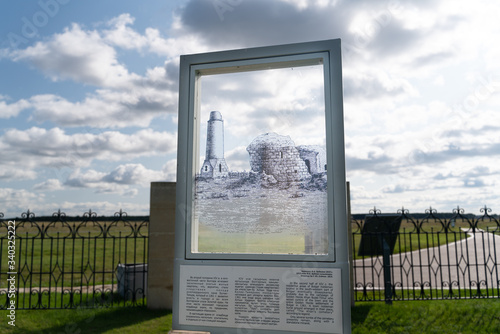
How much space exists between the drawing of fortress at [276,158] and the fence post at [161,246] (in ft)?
10.3

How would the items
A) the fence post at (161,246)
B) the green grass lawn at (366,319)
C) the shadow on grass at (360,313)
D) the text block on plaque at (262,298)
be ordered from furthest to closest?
the fence post at (161,246) < the shadow on grass at (360,313) < the green grass lawn at (366,319) < the text block on plaque at (262,298)

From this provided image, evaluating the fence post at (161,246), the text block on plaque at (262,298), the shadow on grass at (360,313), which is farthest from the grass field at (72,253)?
the shadow on grass at (360,313)

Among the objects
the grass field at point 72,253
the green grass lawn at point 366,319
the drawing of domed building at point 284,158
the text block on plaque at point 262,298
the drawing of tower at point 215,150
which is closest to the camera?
the text block on plaque at point 262,298

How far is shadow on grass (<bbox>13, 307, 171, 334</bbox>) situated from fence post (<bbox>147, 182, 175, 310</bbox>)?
0.27m

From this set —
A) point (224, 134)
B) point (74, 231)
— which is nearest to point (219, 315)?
point (224, 134)

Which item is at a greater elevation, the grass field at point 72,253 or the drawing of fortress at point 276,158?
the drawing of fortress at point 276,158

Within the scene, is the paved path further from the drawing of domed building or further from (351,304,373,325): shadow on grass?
the drawing of domed building

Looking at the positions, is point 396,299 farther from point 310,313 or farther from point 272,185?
point 272,185

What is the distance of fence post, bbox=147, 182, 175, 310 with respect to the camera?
6.91m

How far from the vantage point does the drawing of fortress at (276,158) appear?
3859 mm

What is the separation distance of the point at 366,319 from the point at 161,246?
377cm

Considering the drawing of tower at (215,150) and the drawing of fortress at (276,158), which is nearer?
the drawing of fortress at (276,158)

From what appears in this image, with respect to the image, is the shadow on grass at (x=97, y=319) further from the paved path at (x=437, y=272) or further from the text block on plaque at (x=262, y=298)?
the paved path at (x=437, y=272)

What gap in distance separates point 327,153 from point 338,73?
2.79ft
